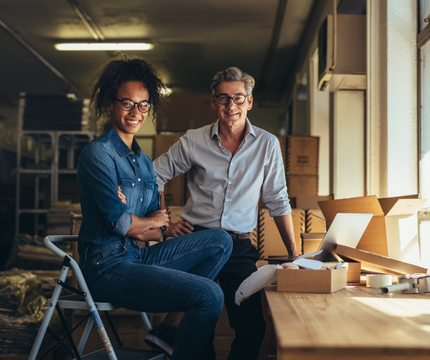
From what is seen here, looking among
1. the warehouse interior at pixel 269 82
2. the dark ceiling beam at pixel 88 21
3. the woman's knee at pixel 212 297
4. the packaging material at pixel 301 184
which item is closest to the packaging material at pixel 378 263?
the warehouse interior at pixel 269 82

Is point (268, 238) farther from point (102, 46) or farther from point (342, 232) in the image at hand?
point (102, 46)

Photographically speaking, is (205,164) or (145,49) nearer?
(205,164)

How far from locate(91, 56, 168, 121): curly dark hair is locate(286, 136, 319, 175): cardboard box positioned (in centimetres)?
255

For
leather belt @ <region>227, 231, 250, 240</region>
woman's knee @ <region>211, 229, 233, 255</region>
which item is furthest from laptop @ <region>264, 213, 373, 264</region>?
leather belt @ <region>227, 231, 250, 240</region>

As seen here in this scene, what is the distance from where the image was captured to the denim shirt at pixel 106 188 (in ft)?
4.32

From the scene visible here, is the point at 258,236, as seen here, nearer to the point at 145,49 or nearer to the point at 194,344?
the point at 194,344

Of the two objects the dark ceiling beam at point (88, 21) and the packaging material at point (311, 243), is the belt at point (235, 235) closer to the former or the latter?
the packaging material at point (311, 243)

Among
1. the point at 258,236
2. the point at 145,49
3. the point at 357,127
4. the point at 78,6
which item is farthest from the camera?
the point at 145,49

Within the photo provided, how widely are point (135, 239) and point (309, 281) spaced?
64 centimetres

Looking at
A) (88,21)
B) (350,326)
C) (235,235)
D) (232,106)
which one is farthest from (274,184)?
(88,21)

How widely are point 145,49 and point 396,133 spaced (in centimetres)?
448

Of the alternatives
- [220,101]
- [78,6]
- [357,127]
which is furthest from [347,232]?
[78,6]

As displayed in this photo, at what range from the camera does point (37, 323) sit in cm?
265

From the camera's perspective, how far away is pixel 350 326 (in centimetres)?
76
